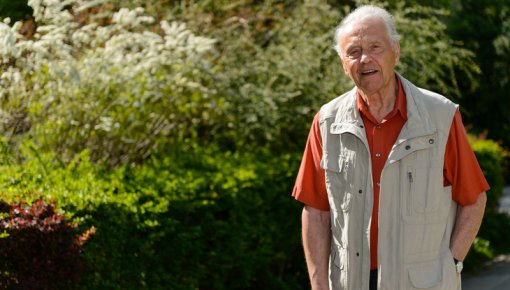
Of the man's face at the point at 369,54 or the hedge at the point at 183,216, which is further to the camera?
the hedge at the point at 183,216

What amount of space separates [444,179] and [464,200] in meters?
0.11

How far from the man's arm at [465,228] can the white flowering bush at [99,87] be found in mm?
4232

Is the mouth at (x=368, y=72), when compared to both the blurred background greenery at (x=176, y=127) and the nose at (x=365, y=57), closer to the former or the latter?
the nose at (x=365, y=57)

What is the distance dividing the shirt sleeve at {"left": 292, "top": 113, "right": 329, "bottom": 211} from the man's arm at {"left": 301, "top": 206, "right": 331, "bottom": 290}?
0.14 ft

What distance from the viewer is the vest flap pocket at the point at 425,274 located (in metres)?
3.45

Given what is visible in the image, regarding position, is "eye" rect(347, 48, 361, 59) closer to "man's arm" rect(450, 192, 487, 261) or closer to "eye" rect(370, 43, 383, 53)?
"eye" rect(370, 43, 383, 53)

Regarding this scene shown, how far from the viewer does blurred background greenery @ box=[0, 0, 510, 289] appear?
589cm

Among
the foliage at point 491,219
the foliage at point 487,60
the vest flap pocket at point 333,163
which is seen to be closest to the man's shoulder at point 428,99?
the vest flap pocket at point 333,163

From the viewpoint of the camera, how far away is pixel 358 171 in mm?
A: 3523

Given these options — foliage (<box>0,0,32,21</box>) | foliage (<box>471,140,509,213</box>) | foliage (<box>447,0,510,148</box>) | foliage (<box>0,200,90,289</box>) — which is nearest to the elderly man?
foliage (<box>0,200,90,289</box>)

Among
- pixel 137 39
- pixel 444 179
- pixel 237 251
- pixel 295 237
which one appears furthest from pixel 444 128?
pixel 137 39

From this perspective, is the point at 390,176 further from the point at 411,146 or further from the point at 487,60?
the point at 487,60

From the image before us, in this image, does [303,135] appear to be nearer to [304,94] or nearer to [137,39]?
[304,94]

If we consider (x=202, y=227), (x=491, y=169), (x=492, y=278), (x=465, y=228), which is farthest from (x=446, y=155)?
(x=491, y=169)
